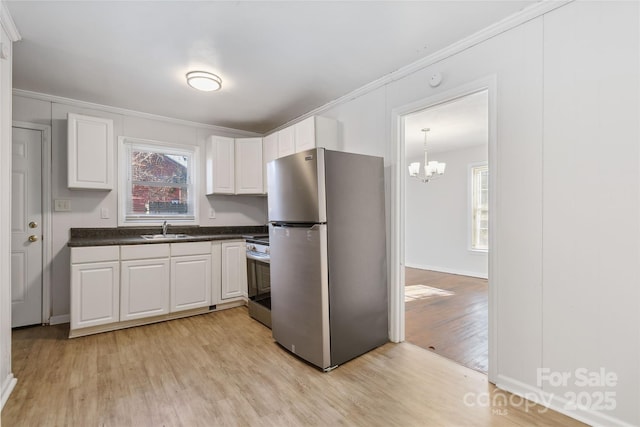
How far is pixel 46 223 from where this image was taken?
3068 millimetres

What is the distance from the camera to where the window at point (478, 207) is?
5.45 meters

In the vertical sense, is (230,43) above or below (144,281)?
above

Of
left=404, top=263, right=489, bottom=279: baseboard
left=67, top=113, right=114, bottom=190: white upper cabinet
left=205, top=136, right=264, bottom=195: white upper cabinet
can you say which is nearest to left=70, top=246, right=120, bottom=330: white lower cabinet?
left=67, top=113, right=114, bottom=190: white upper cabinet

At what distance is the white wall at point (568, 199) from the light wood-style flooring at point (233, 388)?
40cm

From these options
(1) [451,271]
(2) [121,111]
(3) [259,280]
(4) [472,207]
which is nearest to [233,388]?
(3) [259,280]

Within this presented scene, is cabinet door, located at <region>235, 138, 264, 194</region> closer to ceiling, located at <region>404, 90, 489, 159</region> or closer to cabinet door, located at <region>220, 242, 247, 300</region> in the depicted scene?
cabinet door, located at <region>220, 242, 247, 300</region>

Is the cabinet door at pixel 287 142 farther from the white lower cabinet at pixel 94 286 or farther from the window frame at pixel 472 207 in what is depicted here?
the window frame at pixel 472 207

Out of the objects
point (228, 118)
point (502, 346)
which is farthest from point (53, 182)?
point (502, 346)

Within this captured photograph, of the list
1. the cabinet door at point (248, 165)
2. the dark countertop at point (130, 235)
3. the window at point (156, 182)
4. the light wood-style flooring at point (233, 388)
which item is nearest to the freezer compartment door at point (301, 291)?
the light wood-style flooring at point (233, 388)

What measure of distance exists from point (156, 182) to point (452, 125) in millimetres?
4063

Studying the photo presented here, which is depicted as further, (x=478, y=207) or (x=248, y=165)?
(x=478, y=207)

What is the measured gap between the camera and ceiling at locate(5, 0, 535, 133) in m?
1.79

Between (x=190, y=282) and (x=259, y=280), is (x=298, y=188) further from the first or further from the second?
(x=190, y=282)

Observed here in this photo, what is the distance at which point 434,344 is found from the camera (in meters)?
2.59
